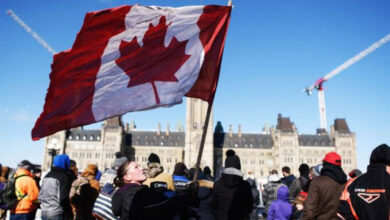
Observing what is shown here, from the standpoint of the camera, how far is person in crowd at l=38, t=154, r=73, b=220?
20.0 feet

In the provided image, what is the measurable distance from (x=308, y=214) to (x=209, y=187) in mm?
1587

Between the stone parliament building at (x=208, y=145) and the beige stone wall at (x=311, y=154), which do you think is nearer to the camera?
the stone parliament building at (x=208, y=145)

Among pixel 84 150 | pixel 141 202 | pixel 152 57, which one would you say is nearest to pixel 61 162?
pixel 152 57

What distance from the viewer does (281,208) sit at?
6.84 meters

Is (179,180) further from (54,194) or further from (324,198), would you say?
(54,194)

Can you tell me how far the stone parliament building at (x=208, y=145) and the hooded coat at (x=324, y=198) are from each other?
7400cm

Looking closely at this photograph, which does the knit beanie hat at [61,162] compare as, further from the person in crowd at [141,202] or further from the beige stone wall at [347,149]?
the beige stone wall at [347,149]

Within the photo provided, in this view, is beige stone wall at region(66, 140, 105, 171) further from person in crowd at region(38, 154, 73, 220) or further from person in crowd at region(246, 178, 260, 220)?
person in crowd at region(38, 154, 73, 220)

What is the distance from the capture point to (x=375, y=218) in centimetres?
377

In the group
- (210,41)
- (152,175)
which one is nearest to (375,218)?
(152,175)

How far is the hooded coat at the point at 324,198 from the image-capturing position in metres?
4.72

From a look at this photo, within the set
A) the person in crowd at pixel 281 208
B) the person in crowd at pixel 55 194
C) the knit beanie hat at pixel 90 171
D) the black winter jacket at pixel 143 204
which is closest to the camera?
the black winter jacket at pixel 143 204

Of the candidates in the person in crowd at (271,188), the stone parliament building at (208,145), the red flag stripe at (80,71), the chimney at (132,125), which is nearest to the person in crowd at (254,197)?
the person in crowd at (271,188)

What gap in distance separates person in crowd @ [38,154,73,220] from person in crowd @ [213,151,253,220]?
9.36ft
